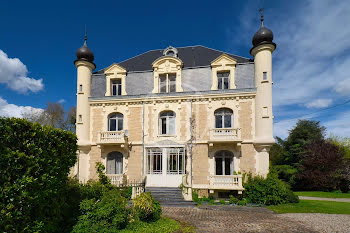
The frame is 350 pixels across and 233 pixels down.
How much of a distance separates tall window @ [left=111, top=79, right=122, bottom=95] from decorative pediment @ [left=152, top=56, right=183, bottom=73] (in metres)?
3.24

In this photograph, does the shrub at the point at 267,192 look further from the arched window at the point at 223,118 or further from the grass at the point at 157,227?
the grass at the point at 157,227

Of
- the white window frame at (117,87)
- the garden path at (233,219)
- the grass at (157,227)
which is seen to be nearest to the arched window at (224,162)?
the garden path at (233,219)

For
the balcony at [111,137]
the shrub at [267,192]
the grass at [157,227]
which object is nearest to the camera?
the grass at [157,227]

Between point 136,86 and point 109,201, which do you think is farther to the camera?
point 136,86

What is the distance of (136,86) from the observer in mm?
15008

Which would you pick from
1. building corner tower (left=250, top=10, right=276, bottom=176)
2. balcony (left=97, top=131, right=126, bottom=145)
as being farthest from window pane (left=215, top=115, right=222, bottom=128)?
balcony (left=97, top=131, right=126, bottom=145)

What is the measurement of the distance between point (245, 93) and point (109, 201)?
10.7m

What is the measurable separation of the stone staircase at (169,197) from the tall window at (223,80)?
312 inches

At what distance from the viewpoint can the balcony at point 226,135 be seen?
1252cm


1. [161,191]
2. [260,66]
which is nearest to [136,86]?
[161,191]

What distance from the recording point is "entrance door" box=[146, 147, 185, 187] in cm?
1322

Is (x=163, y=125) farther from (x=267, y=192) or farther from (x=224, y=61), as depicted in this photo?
(x=267, y=192)

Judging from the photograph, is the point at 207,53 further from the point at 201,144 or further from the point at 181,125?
the point at 201,144

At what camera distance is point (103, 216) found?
6441 mm
